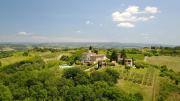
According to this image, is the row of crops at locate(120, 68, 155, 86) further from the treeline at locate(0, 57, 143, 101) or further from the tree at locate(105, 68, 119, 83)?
the treeline at locate(0, 57, 143, 101)

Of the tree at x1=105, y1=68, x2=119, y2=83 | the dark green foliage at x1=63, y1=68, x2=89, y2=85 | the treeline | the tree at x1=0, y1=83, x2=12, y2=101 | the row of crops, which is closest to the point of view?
the treeline

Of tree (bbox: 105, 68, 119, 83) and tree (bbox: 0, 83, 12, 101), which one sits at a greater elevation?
tree (bbox: 105, 68, 119, 83)

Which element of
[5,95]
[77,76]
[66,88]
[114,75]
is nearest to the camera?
[5,95]

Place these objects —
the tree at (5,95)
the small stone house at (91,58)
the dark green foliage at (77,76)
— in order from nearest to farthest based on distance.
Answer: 1. the tree at (5,95)
2. the dark green foliage at (77,76)
3. the small stone house at (91,58)

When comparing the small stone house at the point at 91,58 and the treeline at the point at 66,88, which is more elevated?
the small stone house at the point at 91,58

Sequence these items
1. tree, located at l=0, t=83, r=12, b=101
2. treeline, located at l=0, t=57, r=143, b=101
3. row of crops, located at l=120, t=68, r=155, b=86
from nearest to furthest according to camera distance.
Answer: treeline, located at l=0, t=57, r=143, b=101 < tree, located at l=0, t=83, r=12, b=101 < row of crops, located at l=120, t=68, r=155, b=86

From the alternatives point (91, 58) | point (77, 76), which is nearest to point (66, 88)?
point (77, 76)

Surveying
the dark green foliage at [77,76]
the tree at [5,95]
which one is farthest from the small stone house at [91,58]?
the tree at [5,95]

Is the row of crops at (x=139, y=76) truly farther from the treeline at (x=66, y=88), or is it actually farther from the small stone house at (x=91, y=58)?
the small stone house at (x=91, y=58)

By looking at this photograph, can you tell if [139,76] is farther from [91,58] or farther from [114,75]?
[91,58]

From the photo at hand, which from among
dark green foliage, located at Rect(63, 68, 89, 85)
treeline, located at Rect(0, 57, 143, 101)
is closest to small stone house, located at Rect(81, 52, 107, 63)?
treeline, located at Rect(0, 57, 143, 101)
